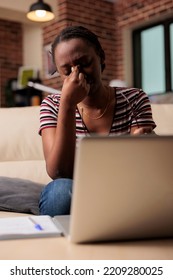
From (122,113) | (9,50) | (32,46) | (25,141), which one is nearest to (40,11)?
(25,141)

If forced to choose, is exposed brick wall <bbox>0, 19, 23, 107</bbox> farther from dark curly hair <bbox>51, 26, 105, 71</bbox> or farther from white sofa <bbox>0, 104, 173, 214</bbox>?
dark curly hair <bbox>51, 26, 105, 71</bbox>

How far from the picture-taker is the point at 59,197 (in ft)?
2.82

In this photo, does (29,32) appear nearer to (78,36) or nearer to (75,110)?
(78,36)

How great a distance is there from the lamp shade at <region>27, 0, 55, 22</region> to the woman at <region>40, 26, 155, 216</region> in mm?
2541

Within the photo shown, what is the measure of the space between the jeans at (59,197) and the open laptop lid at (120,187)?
10.4 inches

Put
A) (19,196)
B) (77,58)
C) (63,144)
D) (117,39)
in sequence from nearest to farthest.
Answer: (63,144) < (77,58) < (19,196) < (117,39)

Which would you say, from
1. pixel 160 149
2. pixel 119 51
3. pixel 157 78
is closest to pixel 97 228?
pixel 160 149

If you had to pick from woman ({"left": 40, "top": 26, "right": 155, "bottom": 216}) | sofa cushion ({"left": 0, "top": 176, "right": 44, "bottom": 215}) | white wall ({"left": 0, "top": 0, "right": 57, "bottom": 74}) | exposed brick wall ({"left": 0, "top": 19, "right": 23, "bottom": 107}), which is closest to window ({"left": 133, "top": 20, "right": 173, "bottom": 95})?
white wall ({"left": 0, "top": 0, "right": 57, "bottom": 74})

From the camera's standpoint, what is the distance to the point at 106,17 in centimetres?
527

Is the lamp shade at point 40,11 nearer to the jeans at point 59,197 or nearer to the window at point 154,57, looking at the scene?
the window at point 154,57

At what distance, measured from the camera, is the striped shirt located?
1.20 m

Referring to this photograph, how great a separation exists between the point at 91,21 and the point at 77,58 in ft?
13.8

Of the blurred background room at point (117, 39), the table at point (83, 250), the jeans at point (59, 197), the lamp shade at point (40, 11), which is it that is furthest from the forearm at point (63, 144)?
the blurred background room at point (117, 39)

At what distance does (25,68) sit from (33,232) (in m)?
5.49
